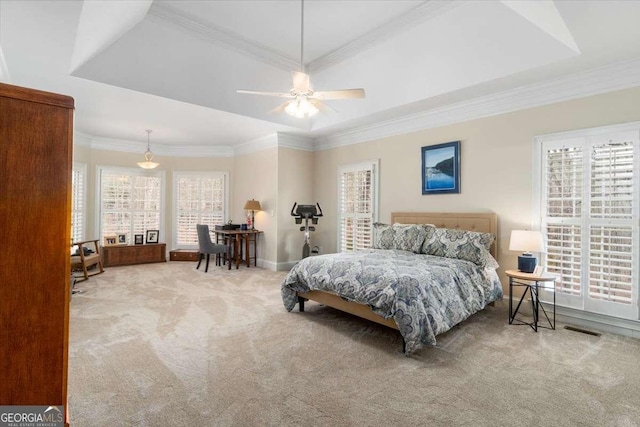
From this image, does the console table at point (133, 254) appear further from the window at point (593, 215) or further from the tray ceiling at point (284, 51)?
the window at point (593, 215)

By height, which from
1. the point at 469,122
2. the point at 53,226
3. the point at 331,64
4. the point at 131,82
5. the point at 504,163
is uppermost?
the point at 331,64

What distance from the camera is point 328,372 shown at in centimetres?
261

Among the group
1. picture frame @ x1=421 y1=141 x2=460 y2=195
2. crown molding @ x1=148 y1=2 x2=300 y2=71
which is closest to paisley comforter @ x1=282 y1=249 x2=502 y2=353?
picture frame @ x1=421 y1=141 x2=460 y2=195

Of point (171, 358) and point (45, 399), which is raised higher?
point (45, 399)

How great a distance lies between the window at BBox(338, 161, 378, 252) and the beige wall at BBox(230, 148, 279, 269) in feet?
4.50

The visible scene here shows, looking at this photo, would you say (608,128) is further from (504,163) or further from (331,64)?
(331,64)

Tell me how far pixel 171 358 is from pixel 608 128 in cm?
499

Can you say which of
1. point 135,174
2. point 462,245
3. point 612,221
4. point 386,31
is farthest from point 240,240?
point 612,221

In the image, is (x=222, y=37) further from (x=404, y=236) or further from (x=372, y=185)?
(x=404, y=236)

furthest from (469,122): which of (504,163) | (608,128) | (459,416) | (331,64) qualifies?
(459,416)

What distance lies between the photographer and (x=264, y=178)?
7.05m

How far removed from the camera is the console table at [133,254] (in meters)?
7.00

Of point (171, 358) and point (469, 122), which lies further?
point (469, 122)
